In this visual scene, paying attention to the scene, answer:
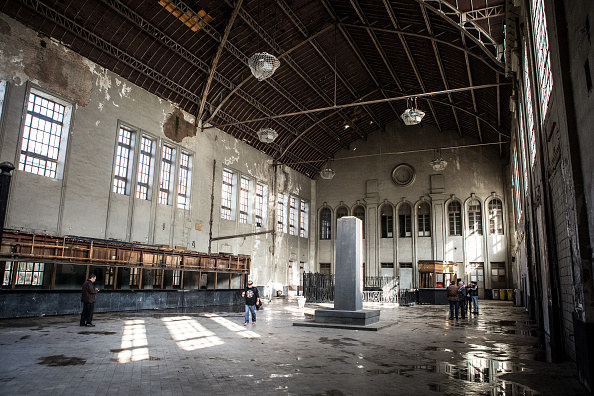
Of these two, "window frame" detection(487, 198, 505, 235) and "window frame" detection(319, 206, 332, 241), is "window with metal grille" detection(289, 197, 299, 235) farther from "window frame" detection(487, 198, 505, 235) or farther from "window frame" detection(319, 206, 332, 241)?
"window frame" detection(487, 198, 505, 235)

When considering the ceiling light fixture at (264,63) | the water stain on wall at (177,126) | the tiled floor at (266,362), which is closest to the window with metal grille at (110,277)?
the tiled floor at (266,362)

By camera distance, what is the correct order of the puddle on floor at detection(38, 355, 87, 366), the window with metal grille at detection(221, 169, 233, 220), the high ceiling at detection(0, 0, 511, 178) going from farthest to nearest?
the window with metal grille at detection(221, 169, 233, 220)
the high ceiling at detection(0, 0, 511, 178)
the puddle on floor at detection(38, 355, 87, 366)

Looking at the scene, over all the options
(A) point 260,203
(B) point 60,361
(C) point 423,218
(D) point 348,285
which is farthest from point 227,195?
(B) point 60,361

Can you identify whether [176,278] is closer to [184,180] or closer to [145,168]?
[184,180]

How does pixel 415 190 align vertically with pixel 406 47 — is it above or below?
below

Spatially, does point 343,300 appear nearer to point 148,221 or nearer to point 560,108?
point 560,108

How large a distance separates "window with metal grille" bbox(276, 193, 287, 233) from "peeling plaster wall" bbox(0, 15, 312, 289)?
5.23 metres

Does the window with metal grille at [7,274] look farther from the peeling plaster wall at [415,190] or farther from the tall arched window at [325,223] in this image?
the tall arched window at [325,223]

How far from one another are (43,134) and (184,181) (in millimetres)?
7677

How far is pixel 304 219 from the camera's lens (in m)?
35.1

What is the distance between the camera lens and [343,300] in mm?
12453

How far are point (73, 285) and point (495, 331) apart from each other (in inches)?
582

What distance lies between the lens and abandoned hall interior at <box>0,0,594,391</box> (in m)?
8.52

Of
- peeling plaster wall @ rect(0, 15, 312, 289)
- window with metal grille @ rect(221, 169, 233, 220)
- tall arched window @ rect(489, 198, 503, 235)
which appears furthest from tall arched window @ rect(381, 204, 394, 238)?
window with metal grille @ rect(221, 169, 233, 220)
